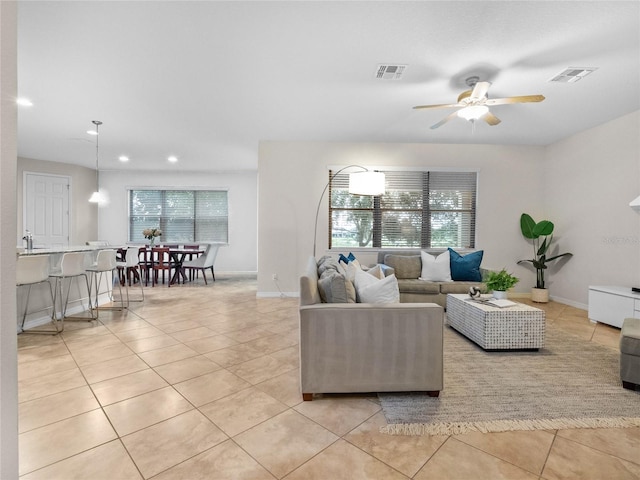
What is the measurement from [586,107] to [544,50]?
1.90 m

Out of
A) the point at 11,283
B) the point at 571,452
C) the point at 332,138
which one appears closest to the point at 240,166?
the point at 332,138

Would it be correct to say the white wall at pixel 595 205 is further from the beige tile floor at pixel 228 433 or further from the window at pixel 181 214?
the window at pixel 181 214

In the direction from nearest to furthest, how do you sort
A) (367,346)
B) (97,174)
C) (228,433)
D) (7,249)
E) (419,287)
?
1. (7,249)
2. (228,433)
3. (367,346)
4. (419,287)
5. (97,174)

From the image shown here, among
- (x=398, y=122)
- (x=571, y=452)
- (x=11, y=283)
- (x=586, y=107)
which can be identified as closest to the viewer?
(x=11, y=283)

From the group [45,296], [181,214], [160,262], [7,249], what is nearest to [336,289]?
[7,249]

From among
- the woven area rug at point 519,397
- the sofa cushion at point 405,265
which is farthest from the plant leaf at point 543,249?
the woven area rug at point 519,397

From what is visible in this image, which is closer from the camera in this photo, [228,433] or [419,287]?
[228,433]

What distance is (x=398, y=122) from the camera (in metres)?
4.44

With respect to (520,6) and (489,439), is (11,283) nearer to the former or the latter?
(489,439)

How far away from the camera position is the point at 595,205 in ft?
15.0

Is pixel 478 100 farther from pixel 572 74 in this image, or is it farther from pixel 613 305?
pixel 613 305

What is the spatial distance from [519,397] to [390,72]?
2989 millimetres

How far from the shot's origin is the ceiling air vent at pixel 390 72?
2.94 m

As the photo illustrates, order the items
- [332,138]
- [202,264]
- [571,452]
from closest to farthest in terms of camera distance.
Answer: [571,452] → [332,138] → [202,264]
